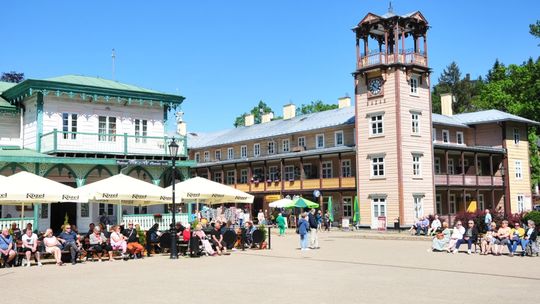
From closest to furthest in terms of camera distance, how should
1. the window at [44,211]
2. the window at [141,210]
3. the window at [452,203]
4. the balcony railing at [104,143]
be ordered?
the balcony railing at [104,143]
the window at [44,211]
the window at [141,210]
the window at [452,203]

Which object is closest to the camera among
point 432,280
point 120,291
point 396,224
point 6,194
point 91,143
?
point 120,291

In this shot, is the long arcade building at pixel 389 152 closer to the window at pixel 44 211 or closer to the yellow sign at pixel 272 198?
the yellow sign at pixel 272 198

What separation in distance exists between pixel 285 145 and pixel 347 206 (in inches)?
420

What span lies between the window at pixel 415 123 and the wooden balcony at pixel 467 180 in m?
3.90

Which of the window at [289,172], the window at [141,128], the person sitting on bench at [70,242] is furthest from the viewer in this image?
the window at [289,172]

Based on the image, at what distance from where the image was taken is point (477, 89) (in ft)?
307

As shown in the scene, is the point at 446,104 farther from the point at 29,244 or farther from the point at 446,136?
the point at 29,244

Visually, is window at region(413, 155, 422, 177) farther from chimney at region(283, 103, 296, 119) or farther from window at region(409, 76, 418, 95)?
chimney at region(283, 103, 296, 119)

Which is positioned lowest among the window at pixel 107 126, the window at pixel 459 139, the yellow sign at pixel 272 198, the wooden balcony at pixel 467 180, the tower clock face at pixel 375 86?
the yellow sign at pixel 272 198

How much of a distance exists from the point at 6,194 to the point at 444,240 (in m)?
15.2

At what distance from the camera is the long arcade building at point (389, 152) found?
4125 centimetres

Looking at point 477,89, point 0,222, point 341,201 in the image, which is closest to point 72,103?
point 0,222

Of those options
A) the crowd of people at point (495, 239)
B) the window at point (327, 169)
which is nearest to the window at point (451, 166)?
the window at point (327, 169)

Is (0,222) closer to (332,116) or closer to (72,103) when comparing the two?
(72,103)
